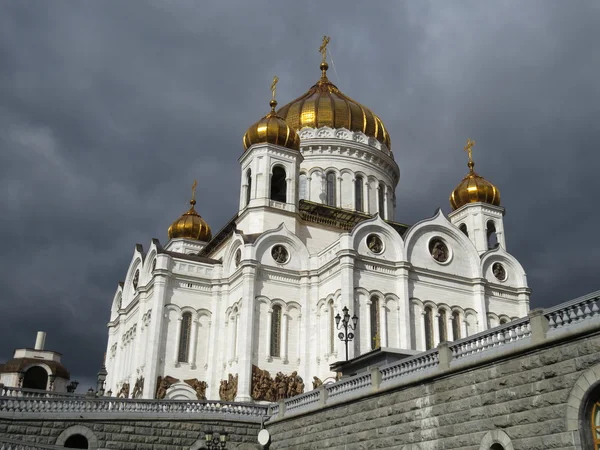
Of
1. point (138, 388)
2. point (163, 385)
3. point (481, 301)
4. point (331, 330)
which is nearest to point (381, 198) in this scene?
point (481, 301)

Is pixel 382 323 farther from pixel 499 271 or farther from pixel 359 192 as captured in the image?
pixel 359 192

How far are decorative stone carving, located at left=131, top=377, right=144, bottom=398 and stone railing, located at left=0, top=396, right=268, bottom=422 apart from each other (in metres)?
8.90

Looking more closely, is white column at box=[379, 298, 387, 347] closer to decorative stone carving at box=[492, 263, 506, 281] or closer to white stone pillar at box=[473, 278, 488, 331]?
white stone pillar at box=[473, 278, 488, 331]

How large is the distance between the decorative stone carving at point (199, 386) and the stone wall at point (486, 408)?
13.3 metres

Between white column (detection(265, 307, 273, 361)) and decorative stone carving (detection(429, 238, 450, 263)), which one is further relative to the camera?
decorative stone carving (detection(429, 238, 450, 263))

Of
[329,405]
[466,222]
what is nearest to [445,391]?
[329,405]

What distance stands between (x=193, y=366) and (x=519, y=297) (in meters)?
17.4

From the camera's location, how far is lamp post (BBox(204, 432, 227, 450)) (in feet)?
67.7

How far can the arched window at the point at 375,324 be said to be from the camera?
29078 mm

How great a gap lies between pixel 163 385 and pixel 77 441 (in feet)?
31.1

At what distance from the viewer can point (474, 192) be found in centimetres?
3966

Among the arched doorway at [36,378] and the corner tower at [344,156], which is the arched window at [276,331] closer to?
the corner tower at [344,156]

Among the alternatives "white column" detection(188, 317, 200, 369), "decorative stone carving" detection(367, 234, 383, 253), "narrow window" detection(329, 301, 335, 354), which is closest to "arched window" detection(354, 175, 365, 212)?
"decorative stone carving" detection(367, 234, 383, 253)

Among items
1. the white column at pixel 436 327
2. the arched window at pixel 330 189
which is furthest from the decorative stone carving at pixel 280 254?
the arched window at pixel 330 189
